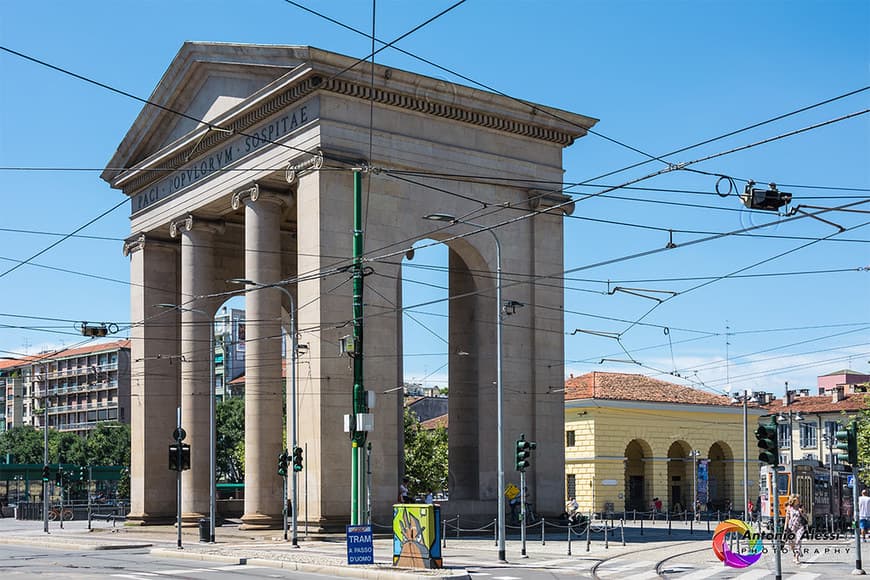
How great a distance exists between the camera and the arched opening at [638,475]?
70875 mm

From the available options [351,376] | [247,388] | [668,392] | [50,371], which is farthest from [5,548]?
[50,371]

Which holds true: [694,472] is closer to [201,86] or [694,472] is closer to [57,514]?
[57,514]

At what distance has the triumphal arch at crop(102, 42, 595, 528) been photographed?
40.6 m

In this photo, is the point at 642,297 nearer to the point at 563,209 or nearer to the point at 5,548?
the point at 563,209

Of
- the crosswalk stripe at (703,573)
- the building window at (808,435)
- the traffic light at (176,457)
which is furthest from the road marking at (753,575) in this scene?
the building window at (808,435)

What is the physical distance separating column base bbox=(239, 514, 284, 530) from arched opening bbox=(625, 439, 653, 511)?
32.5m

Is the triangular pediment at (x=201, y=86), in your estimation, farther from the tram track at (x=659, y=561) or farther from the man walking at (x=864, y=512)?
the man walking at (x=864, y=512)

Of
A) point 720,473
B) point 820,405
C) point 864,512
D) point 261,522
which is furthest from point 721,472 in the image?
point 261,522

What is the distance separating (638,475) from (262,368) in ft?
115

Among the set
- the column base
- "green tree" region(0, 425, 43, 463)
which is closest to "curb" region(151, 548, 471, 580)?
the column base

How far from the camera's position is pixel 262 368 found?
44094 millimetres

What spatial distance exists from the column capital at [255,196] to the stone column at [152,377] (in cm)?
943

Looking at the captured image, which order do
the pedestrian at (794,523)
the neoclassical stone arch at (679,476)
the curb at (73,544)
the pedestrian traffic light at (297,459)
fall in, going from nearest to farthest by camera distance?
the pedestrian at (794,523) → the pedestrian traffic light at (297,459) → the curb at (73,544) → the neoclassical stone arch at (679,476)

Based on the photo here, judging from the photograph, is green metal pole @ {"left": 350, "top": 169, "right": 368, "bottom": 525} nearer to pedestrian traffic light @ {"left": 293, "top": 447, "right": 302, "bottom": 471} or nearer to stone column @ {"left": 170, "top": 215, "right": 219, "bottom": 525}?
pedestrian traffic light @ {"left": 293, "top": 447, "right": 302, "bottom": 471}
